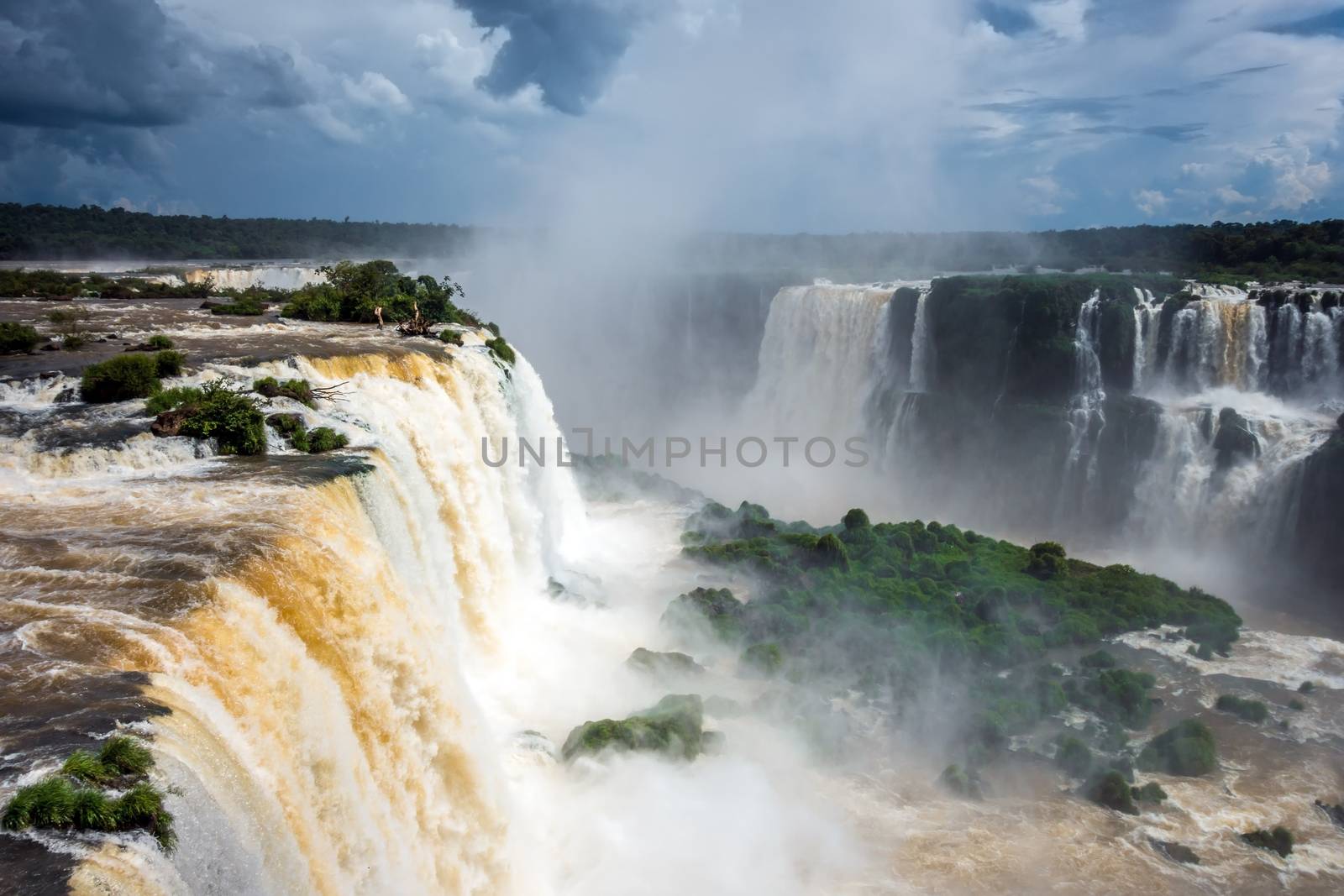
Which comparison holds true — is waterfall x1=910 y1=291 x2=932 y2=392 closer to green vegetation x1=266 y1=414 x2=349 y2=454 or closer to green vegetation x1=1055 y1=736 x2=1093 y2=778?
green vegetation x1=1055 y1=736 x2=1093 y2=778

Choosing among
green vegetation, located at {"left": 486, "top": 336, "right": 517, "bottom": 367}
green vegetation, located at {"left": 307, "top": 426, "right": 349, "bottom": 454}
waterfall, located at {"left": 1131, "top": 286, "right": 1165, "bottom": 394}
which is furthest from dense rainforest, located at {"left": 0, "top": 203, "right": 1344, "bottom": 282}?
green vegetation, located at {"left": 307, "top": 426, "right": 349, "bottom": 454}

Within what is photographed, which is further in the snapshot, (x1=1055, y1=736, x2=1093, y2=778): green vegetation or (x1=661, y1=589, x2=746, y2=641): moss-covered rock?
(x1=661, y1=589, x2=746, y2=641): moss-covered rock

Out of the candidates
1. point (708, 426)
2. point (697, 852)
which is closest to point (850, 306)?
point (708, 426)

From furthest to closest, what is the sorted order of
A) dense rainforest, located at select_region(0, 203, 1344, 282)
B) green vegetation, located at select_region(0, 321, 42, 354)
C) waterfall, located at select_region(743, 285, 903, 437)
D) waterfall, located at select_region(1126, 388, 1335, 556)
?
1. dense rainforest, located at select_region(0, 203, 1344, 282)
2. waterfall, located at select_region(743, 285, 903, 437)
3. waterfall, located at select_region(1126, 388, 1335, 556)
4. green vegetation, located at select_region(0, 321, 42, 354)

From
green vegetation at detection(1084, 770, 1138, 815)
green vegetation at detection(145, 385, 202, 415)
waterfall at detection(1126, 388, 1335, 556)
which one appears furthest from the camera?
waterfall at detection(1126, 388, 1335, 556)

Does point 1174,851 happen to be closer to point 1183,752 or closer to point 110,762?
point 1183,752

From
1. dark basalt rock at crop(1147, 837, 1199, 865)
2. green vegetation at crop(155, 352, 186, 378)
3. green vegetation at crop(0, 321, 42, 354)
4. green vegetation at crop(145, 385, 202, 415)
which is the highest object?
green vegetation at crop(0, 321, 42, 354)

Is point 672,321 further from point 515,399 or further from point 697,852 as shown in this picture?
point 697,852

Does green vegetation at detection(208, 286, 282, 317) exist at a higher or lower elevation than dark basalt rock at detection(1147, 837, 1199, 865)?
higher
